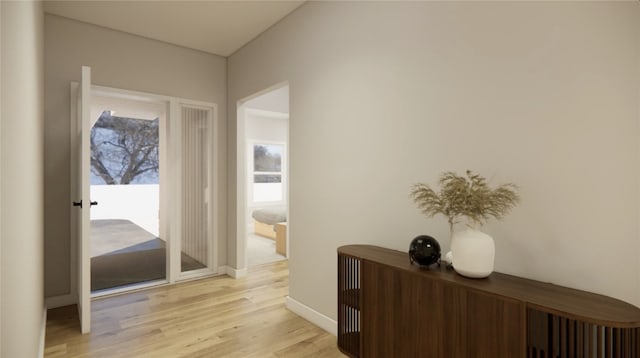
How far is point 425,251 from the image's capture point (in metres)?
1.69

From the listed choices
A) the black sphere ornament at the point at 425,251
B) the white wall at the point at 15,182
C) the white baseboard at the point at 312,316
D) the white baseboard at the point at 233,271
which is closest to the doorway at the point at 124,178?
the white baseboard at the point at 233,271

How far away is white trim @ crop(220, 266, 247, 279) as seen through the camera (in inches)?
160

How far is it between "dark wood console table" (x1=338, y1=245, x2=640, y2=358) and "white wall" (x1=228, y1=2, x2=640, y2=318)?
22 cm

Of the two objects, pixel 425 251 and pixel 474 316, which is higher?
pixel 425 251

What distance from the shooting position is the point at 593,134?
1363 mm

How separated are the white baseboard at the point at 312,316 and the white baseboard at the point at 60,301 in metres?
2.19

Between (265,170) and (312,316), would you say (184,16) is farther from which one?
(265,170)

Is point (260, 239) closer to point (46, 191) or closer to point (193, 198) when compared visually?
point (193, 198)

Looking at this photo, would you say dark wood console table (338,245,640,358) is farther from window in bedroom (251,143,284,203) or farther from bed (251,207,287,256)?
window in bedroom (251,143,284,203)

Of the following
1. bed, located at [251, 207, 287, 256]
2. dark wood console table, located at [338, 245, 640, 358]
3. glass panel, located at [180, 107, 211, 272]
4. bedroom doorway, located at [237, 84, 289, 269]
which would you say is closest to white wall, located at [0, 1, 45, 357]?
dark wood console table, located at [338, 245, 640, 358]

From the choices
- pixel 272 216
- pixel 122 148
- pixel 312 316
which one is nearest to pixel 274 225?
pixel 272 216

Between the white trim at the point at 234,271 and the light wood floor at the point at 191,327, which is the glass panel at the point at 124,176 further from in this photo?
the light wood floor at the point at 191,327

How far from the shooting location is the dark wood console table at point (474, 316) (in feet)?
3.72

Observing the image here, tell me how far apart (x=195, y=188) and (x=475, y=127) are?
3.43 metres
